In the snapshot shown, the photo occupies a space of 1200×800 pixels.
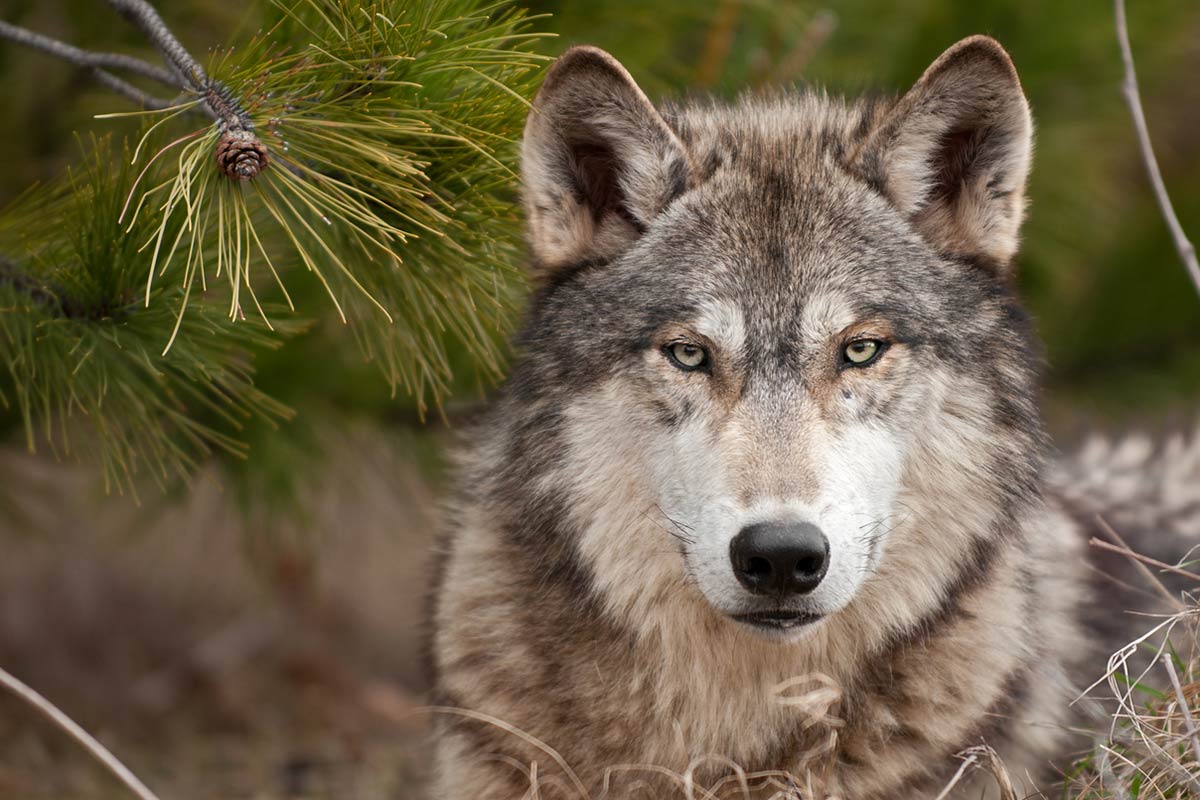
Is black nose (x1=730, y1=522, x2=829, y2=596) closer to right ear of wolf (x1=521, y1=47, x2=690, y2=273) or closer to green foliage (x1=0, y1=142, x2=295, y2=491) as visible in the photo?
right ear of wolf (x1=521, y1=47, x2=690, y2=273)

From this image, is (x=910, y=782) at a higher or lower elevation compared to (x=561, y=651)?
lower

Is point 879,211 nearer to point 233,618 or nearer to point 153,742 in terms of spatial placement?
point 153,742

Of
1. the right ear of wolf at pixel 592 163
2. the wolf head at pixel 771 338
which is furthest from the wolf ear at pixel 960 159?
the right ear of wolf at pixel 592 163

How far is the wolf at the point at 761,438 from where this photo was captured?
10.1ft

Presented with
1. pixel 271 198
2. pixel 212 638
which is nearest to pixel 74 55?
pixel 271 198

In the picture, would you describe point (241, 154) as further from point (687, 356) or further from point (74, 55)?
point (687, 356)

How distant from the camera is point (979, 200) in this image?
3.31 metres

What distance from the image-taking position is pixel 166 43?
3.03 meters

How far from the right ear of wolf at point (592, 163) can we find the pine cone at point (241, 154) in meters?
0.69

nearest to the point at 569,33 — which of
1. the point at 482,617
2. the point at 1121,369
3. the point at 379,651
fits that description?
the point at 482,617

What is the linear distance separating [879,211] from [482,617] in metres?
1.52

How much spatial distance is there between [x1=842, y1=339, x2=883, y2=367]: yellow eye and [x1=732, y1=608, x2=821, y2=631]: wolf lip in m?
0.63

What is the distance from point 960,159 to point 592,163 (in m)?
0.95

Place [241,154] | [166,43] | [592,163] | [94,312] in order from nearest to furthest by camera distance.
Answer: [241,154] < [166,43] < [94,312] < [592,163]
